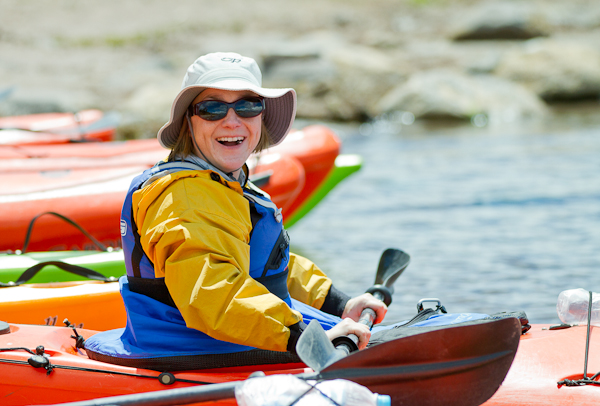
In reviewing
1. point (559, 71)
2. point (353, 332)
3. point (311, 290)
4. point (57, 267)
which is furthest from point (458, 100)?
point (353, 332)

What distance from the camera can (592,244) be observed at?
17.8ft

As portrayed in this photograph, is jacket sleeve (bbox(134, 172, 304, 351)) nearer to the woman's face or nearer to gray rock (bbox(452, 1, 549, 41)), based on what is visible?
the woman's face

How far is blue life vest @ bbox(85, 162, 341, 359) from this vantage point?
193cm

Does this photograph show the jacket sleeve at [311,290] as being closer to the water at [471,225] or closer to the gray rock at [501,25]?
the water at [471,225]

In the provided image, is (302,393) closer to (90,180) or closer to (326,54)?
(90,180)

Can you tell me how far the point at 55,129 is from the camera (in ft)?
25.2

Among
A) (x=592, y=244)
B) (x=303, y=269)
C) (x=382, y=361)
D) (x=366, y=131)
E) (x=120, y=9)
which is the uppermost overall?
(x=120, y=9)

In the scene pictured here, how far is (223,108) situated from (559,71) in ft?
46.0

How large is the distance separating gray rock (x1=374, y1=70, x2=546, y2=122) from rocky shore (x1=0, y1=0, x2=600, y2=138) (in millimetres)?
26

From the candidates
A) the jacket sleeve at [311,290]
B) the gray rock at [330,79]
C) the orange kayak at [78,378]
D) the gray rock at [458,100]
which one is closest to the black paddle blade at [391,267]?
the jacket sleeve at [311,290]

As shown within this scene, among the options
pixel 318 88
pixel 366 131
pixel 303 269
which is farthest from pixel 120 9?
pixel 303 269

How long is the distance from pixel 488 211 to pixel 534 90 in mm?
9078

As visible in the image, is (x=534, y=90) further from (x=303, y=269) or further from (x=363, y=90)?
(x=303, y=269)

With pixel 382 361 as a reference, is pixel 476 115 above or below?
above
